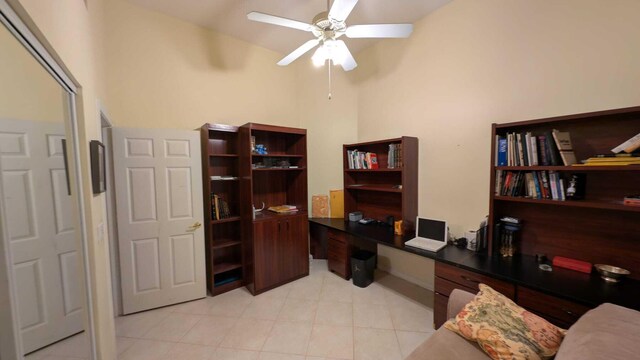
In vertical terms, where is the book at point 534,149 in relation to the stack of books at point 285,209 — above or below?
above

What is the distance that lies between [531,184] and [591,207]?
357mm

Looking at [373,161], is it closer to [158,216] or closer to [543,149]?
[543,149]

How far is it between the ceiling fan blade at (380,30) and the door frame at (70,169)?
1.78m

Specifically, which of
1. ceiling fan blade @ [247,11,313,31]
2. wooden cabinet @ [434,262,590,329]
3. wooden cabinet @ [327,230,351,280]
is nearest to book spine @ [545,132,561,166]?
wooden cabinet @ [434,262,590,329]

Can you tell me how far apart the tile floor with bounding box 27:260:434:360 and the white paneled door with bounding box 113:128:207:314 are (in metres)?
0.25

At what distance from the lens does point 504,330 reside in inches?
49.0

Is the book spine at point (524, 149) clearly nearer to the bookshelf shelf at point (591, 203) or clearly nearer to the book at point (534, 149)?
the book at point (534, 149)

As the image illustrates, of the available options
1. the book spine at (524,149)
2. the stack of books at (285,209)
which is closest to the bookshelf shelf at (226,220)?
the stack of books at (285,209)

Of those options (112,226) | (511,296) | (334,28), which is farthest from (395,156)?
(112,226)

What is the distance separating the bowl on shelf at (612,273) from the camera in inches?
63.3

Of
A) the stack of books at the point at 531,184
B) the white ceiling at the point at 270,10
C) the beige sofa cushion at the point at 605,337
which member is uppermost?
the white ceiling at the point at 270,10

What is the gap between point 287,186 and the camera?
3.64 metres

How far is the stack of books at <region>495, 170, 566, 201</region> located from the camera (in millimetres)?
1811

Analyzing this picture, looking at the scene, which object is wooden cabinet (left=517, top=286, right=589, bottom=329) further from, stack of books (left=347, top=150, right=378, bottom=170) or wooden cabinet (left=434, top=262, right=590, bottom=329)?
stack of books (left=347, top=150, right=378, bottom=170)
